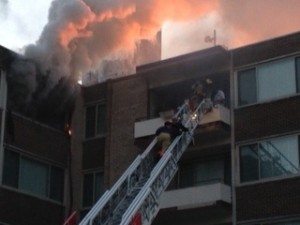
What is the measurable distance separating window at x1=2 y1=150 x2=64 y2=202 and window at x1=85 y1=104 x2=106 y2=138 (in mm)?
1666

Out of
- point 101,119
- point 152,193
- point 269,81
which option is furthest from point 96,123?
point 152,193

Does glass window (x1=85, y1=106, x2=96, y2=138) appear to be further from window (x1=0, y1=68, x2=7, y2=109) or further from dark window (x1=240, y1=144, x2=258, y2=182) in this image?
dark window (x1=240, y1=144, x2=258, y2=182)

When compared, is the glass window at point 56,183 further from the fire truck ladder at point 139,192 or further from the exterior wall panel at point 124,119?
the fire truck ladder at point 139,192

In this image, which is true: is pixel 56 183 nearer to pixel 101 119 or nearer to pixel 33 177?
pixel 33 177

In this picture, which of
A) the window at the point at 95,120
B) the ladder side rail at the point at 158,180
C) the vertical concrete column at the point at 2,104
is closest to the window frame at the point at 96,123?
the window at the point at 95,120

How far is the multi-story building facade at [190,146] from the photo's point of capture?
2448cm

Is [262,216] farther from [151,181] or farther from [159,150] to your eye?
[151,181]

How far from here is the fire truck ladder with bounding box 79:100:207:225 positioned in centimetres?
1792

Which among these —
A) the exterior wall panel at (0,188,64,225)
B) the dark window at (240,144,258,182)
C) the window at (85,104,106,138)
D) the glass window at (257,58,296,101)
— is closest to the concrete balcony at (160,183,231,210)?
the dark window at (240,144,258,182)

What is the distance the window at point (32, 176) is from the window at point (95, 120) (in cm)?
167

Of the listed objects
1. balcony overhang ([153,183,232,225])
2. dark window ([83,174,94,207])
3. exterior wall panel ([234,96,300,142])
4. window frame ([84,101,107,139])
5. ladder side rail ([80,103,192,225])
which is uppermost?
window frame ([84,101,107,139])

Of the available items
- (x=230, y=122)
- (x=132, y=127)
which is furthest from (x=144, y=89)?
(x=230, y=122)

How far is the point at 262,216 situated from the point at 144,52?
911cm

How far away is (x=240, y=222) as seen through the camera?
24.4 metres
